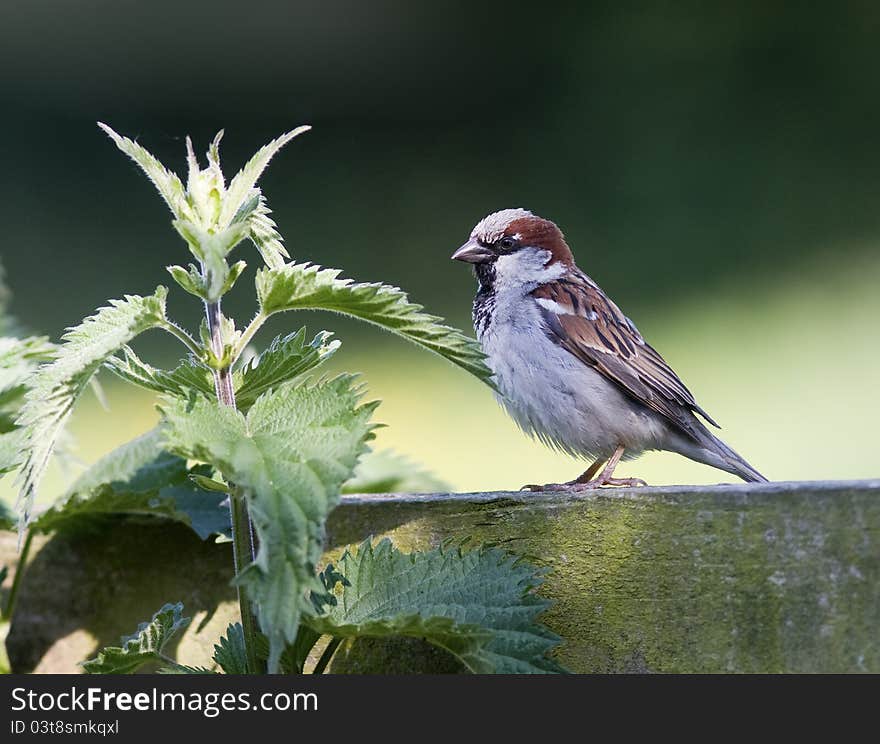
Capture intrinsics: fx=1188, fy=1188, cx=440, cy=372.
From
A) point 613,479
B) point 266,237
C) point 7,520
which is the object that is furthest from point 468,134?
point 266,237

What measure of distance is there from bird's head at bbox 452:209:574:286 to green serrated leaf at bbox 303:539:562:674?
1119mm

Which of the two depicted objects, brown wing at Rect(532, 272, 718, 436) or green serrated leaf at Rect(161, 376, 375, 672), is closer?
green serrated leaf at Rect(161, 376, 375, 672)

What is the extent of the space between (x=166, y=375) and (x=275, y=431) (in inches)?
5.3

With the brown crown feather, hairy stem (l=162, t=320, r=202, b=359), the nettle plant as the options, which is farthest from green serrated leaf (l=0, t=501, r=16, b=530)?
the brown crown feather

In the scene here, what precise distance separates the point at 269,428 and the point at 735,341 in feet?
7.62

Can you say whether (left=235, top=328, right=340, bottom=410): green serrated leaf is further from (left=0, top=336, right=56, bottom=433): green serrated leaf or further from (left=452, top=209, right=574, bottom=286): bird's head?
(left=452, top=209, right=574, bottom=286): bird's head

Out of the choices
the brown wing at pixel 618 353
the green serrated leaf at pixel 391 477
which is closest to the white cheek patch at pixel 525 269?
the brown wing at pixel 618 353

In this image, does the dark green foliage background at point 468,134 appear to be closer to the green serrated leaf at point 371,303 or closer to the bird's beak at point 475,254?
the bird's beak at point 475,254

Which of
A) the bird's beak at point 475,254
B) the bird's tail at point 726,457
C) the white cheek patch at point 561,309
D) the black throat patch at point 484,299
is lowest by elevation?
the bird's tail at point 726,457

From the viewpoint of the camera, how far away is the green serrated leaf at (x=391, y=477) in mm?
1829

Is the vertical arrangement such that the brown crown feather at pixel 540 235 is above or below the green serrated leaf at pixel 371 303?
above

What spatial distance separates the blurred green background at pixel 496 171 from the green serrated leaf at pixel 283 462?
176cm

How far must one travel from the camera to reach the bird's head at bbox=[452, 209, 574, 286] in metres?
2.28

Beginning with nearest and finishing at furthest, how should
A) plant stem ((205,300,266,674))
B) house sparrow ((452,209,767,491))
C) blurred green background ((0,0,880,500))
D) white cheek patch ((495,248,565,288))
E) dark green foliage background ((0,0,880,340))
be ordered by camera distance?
plant stem ((205,300,266,674))
house sparrow ((452,209,767,491))
white cheek patch ((495,248,565,288))
blurred green background ((0,0,880,500))
dark green foliage background ((0,0,880,340))
